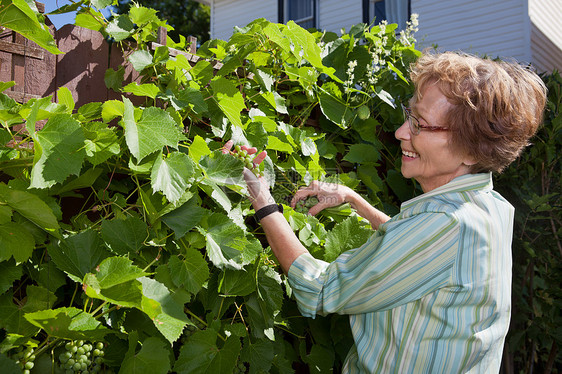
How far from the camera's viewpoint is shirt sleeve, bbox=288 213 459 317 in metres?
1.24

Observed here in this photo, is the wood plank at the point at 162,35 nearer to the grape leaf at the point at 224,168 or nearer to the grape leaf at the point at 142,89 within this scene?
the grape leaf at the point at 142,89

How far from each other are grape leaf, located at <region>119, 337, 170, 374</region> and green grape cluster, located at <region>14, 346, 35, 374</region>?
19 cm

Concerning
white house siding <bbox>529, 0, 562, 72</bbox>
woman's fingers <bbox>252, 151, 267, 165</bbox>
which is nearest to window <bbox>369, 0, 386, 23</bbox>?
white house siding <bbox>529, 0, 562, 72</bbox>

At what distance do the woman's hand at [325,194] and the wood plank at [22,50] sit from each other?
2.95 feet

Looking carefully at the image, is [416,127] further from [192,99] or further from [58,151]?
[58,151]

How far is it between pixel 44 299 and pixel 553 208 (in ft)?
9.19

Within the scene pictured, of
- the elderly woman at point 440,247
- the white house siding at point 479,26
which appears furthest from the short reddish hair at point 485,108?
the white house siding at point 479,26

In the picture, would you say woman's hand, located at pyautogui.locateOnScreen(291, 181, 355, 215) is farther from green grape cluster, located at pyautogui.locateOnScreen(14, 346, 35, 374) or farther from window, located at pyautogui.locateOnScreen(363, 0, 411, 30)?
window, located at pyautogui.locateOnScreen(363, 0, 411, 30)

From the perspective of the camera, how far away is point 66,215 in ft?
4.84

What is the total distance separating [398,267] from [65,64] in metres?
1.15

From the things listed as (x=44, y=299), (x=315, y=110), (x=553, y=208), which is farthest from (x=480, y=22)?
(x=44, y=299)

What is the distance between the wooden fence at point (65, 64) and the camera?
1471mm

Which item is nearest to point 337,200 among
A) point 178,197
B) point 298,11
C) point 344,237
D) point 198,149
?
point 344,237

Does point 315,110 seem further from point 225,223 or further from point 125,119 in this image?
point 125,119
